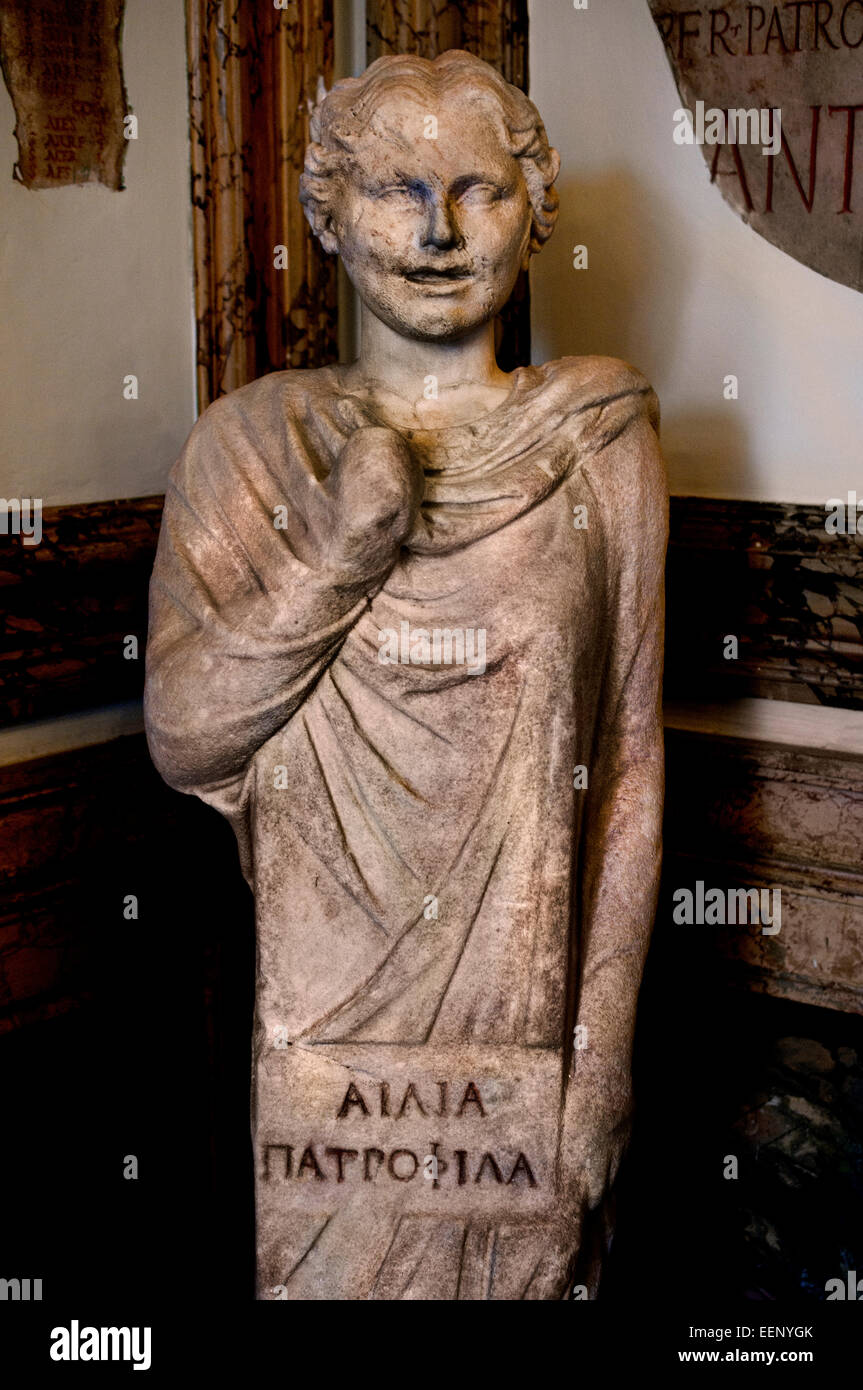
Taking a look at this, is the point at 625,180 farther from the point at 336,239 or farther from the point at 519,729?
the point at 519,729

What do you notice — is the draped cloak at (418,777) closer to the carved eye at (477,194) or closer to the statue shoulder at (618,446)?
the statue shoulder at (618,446)

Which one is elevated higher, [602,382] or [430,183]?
[430,183]

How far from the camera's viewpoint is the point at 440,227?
236 cm

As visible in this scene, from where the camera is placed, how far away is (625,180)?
3330mm

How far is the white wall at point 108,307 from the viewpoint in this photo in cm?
307

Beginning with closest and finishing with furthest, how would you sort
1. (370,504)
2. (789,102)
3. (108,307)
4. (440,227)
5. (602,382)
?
(370,504)
(440,227)
(602,382)
(789,102)
(108,307)

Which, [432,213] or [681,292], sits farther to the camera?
[681,292]

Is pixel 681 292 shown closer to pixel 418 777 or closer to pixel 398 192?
pixel 398 192

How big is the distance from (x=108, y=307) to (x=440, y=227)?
109 cm

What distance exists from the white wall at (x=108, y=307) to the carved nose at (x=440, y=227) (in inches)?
40.1

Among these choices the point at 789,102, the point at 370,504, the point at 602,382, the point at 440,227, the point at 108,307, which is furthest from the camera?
the point at 108,307

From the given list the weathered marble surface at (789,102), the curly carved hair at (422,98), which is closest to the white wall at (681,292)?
the weathered marble surface at (789,102)

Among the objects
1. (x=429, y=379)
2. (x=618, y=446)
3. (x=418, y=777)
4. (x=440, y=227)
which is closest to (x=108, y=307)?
(x=429, y=379)

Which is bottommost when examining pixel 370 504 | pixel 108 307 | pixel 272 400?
pixel 370 504
